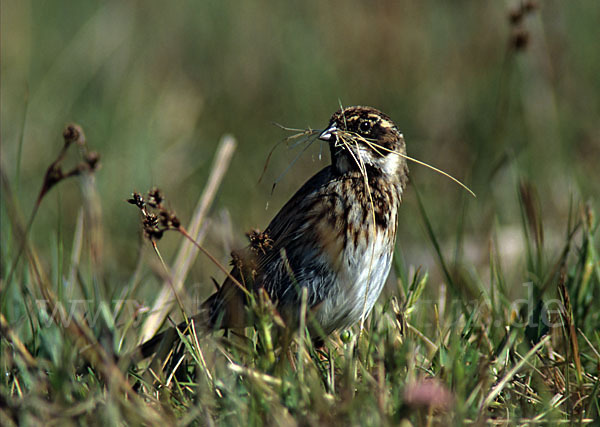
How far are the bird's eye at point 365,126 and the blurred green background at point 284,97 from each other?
161 centimetres

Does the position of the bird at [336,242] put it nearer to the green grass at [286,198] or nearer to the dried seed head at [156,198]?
the green grass at [286,198]

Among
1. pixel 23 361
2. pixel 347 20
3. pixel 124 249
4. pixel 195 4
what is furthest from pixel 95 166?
pixel 195 4

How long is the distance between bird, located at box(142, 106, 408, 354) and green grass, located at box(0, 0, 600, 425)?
0.13 m

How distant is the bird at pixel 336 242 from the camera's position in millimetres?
3371

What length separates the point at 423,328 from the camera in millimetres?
3348

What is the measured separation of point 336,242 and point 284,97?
160 inches

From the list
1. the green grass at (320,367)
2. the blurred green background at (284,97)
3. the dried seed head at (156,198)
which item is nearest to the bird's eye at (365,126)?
the green grass at (320,367)

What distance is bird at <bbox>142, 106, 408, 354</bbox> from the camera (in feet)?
11.1

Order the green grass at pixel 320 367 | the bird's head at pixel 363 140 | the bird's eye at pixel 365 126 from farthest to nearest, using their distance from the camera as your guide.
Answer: the bird's eye at pixel 365 126, the bird's head at pixel 363 140, the green grass at pixel 320 367

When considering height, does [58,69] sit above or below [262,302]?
above

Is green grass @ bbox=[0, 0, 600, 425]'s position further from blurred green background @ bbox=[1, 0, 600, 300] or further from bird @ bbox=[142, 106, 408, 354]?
bird @ bbox=[142, 106, 408, 354]

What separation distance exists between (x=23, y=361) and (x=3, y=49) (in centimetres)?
493

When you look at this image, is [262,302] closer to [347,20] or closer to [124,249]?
[124,249]

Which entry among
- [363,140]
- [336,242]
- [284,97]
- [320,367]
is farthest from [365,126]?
[284,97]
